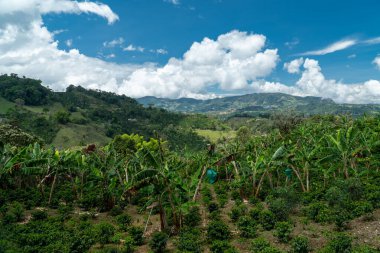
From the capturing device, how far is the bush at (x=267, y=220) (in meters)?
18.1

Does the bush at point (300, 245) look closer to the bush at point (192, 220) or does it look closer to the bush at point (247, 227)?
the bush at point (247, 227)

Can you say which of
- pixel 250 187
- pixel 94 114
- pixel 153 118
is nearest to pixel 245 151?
pixel 250 187

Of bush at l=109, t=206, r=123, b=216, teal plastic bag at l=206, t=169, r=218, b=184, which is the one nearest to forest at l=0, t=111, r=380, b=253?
bush at l=109, t=206, r=123, b=216

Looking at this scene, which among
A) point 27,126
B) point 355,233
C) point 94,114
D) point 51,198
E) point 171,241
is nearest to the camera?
point 355,233

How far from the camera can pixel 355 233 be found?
52.5ft

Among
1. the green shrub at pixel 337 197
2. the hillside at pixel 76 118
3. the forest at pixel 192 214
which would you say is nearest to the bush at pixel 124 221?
the forest at pixel 192 214

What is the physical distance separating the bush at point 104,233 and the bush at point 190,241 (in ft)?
13.0

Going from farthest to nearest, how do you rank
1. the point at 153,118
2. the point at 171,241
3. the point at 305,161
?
the point at 153,118, the point at 305,161, the point at 171,241

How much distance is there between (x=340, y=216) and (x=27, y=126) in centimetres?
10948

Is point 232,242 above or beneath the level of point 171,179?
beneath

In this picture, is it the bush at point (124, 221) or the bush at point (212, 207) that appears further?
the bush at point (212, 207)

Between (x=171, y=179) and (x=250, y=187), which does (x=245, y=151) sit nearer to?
(x=250, y=187)

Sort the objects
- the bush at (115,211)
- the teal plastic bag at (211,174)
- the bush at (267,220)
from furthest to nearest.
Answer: the teal plastic bag at (211,174) → the bush at (115,211) → the bush at (267,220)

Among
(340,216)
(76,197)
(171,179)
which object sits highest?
(171,179)
